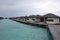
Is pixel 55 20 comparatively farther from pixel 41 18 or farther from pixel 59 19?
pixel 41 18

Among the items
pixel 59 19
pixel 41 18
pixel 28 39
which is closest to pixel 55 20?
pixel 59 19

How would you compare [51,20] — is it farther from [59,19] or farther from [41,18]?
[41,18]

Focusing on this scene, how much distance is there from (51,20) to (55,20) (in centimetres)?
110

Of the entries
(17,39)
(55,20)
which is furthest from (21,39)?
(55,20)

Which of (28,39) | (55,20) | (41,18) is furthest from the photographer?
(41,18)

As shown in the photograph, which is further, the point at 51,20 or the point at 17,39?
the point at 51,20

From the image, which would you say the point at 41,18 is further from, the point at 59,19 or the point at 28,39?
the point at 28,39

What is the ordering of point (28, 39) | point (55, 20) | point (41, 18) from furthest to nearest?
1. point (41, 18)
2. point (55, 20)
3. point (28, 39)

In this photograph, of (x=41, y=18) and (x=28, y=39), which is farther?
(x=41, y=18)

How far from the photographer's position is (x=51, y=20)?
72.1 feet

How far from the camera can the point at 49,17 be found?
855 inches

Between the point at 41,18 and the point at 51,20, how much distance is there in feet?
10.2

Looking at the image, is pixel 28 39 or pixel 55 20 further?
pixel 55 20

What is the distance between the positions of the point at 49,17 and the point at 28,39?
15.4 metres
